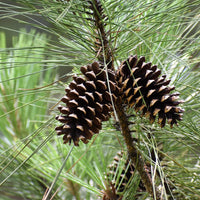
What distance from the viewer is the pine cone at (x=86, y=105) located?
0.34 meters

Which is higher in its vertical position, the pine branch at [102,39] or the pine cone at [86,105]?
the pine branch at [102,39]

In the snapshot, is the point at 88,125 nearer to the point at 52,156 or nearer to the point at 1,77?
the point at 52,156

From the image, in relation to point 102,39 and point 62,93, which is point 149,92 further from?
point 62,93

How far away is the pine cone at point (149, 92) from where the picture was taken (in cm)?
36

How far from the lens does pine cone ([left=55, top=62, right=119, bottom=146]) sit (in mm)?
345

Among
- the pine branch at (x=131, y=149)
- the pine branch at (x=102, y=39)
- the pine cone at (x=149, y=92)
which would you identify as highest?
the pine branch at (x=102, y=39)

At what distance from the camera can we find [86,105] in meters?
0.36

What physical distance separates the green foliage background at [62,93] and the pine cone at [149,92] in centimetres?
3

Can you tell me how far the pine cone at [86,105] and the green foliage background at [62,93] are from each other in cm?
3

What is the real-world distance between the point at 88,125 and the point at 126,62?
0.32 feet

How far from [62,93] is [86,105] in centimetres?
18

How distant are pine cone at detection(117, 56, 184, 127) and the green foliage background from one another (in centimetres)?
3

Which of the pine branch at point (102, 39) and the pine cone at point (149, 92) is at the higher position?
the pine branch at point (102, 39)

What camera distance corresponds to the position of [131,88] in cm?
38
